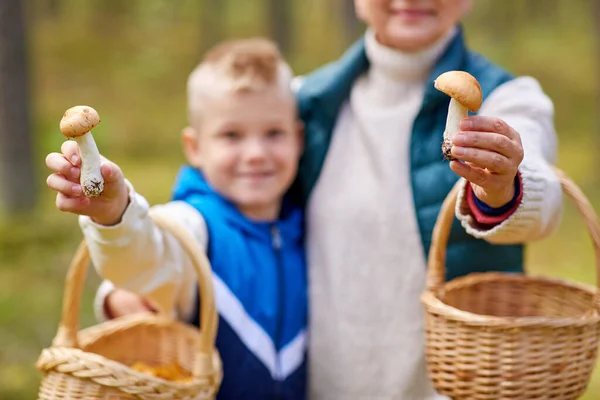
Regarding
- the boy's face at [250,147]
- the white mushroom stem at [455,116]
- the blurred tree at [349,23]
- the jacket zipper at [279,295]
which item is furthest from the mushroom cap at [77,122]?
the blurred tree at [349,23]

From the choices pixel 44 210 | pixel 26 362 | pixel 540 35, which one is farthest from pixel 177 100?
pixel 26 362

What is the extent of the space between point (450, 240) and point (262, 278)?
49 centimetres

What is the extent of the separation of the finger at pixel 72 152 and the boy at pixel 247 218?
523mm

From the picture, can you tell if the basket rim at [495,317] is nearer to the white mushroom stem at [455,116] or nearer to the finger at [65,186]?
the white mushroom stem at [455,116]

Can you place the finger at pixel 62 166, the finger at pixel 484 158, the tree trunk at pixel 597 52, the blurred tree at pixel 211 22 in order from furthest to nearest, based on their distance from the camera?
the blurred tree at pixel 211 22
the tree trunk at pixel 597 52
the finger at pixel 62 166
the finger at pixel 484 158

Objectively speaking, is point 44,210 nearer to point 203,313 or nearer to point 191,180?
point 191,180

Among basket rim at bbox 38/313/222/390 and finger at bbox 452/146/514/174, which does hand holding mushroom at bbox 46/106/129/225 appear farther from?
finger at bbox 452/146/514/174

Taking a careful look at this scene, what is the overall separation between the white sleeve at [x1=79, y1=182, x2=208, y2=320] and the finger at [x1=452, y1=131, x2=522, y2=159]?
0.67m

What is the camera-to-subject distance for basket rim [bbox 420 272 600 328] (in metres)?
1.52

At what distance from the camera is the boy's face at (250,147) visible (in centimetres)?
201

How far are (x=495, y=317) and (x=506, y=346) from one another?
0.06 m

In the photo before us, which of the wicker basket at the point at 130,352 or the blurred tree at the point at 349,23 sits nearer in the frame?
the wicker basket at the point at 130,352

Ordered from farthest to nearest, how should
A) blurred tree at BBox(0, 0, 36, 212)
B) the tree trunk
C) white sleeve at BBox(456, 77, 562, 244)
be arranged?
1. the tree trunk
2. blurred tree at BBox(0, 0, 36, 212)
3. white sleeve at BBox(456, 77, 562, 244)

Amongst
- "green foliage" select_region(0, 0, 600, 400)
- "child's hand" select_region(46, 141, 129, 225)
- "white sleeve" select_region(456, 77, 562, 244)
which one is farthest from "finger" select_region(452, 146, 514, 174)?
"green foliage" select_region(0, 0, 600, 400)
